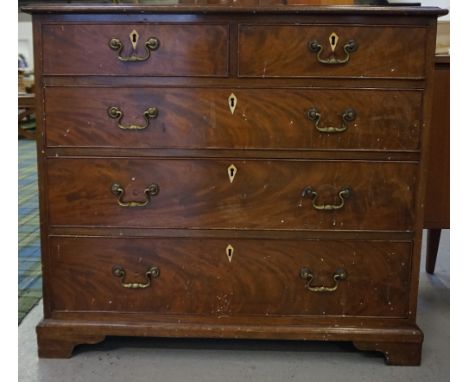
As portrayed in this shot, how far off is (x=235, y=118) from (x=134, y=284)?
536 millimetres

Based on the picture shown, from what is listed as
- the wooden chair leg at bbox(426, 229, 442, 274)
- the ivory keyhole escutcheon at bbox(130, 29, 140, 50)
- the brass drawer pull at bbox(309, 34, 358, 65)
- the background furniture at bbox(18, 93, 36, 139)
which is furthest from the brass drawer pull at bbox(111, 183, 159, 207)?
the background furniture at bbox(18, 93, 36, 139)

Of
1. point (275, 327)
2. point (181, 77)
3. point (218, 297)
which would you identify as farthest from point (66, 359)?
point (181, 77)

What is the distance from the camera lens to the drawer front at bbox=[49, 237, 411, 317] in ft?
4.85

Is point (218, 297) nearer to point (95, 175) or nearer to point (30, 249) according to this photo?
point (95, 175)

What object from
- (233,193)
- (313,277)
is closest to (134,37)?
(233,193)

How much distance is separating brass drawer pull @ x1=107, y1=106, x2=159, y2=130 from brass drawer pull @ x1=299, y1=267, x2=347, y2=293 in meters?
0.58

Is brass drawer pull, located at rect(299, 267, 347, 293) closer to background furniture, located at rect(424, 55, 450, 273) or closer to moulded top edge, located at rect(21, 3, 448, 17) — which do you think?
background furniture, located at rect(424, 55, 450, 273)

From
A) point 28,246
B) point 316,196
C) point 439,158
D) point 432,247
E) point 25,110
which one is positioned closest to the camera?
point 316,196

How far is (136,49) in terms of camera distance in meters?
1.38

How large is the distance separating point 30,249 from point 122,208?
106 cm

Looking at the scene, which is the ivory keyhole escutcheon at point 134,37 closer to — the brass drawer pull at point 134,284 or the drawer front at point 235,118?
the drawer front at point 235,118

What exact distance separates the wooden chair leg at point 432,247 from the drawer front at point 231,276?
0.67 meters

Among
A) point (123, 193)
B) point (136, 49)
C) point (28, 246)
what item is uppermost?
point (136, 49)

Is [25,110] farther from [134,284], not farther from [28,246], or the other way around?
[134,284]
